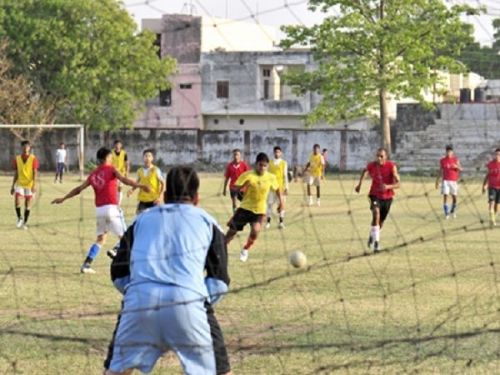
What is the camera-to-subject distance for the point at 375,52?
46.8 metres

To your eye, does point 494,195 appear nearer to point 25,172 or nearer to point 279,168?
point 279,168

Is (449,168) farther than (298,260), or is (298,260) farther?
(449,168)

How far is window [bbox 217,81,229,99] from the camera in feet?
199

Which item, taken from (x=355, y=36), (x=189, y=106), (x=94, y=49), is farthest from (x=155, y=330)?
(x=189, y=106)

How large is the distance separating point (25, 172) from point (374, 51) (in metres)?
25.3

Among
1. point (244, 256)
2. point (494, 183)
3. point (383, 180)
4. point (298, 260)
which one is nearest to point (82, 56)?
point (494, 183)

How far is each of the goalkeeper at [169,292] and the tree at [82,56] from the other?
4607 cm

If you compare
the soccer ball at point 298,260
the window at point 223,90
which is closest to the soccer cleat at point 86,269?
the soccer ball at point 298,260

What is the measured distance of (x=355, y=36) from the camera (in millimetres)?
46781

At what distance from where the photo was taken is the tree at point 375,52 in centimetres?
4397

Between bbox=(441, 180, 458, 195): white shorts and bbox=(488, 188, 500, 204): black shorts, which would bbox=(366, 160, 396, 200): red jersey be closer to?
bbox=(488, 188, 500, 204): black shorts

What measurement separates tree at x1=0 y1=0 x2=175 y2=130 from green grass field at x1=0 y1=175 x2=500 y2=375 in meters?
30.7

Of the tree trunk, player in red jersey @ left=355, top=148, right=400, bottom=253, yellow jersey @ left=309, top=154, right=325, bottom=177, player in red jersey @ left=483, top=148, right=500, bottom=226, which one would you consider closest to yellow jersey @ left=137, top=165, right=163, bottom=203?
player in red jersey @ left=355, top=148, right=400, bottom=253

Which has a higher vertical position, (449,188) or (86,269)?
(449,188)
